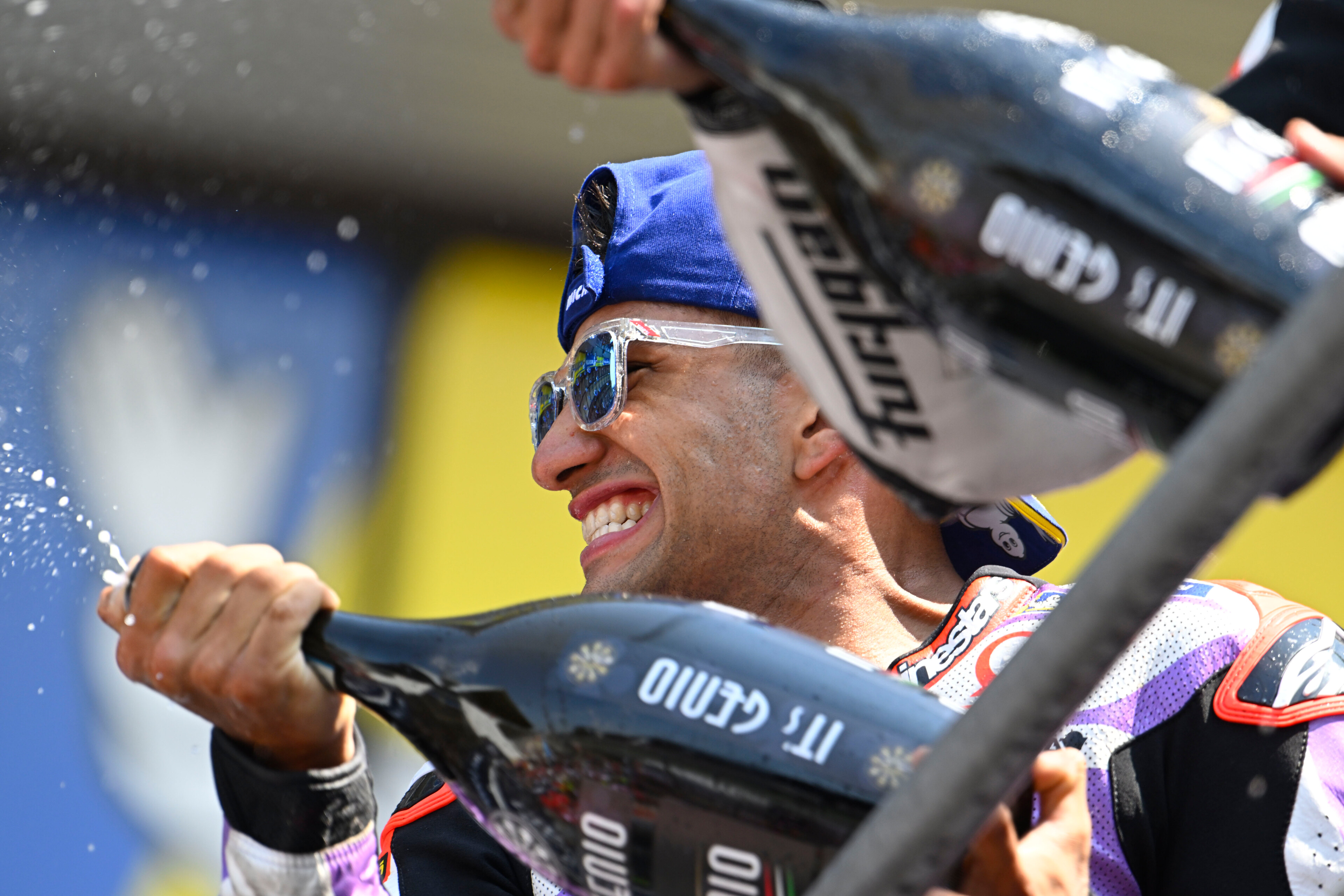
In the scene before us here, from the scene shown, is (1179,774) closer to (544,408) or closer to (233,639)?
(233,639)

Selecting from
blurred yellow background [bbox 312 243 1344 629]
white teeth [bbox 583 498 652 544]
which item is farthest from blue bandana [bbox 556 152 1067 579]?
blurred yellow background [bbox 312 243 1344 629]

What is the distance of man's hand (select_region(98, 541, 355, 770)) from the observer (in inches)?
36.1

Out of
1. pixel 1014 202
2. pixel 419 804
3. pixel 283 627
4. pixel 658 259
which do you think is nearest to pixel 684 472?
pixel 658 259

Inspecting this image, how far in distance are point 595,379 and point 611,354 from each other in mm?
35

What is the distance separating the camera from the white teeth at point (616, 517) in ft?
5.52

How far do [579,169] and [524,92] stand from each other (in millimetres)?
220

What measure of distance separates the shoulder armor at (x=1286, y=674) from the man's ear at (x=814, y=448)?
55cm

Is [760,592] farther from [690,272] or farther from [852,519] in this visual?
[690,272]

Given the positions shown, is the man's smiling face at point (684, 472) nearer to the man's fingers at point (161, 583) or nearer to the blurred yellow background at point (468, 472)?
the man's fingers at point (161, 583)

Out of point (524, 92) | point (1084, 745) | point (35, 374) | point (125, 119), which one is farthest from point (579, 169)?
point (1084, 745)

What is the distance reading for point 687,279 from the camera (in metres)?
1.71

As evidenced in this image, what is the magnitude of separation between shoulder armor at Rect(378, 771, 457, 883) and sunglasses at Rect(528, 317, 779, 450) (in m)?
0.44

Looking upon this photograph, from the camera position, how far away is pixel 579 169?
3.37m

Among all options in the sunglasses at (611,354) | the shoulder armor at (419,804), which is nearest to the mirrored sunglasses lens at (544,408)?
the sunglasses at (611,354)
